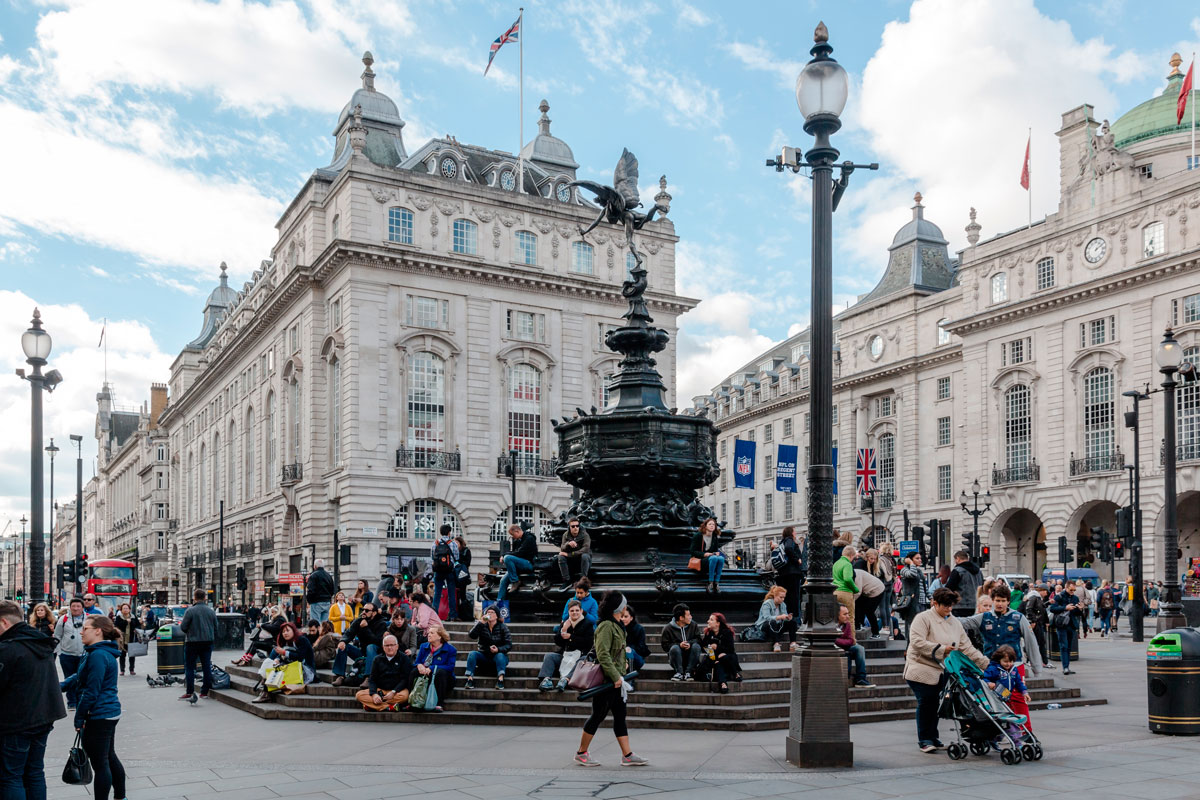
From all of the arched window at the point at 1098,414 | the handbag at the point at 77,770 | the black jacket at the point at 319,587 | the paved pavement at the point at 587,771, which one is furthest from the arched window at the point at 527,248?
the handbag at the point at 77,770

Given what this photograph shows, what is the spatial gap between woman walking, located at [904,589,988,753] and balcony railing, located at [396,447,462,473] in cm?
4220

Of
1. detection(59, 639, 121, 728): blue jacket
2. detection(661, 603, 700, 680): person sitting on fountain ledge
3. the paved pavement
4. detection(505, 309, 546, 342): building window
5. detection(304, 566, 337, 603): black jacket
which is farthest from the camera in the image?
detection(505, 309, 546, 342): building window

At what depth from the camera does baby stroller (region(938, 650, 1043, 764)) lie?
1152cm

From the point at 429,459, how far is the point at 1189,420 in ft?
116

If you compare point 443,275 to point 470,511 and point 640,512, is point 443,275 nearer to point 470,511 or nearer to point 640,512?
point 470,511

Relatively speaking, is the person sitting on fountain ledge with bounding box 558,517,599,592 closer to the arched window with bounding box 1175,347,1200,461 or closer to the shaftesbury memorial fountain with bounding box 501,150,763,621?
the shaftesbury memorial fountain with bounding box 501,150,763,621

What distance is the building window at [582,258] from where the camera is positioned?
58250 mm

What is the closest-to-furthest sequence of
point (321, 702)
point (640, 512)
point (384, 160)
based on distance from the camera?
1. point (321, 702)
2. point (640, 512)
3. point (384, 160)

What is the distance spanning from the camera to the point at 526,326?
5684cm

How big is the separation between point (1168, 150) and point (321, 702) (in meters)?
55.5

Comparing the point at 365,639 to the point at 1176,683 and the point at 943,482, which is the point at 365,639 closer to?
the point at 1176,683

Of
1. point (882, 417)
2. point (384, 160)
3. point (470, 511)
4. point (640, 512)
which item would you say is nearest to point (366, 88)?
point (384, 160)

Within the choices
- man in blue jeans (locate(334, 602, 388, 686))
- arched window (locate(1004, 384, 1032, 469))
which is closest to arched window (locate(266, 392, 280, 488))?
arched window (locate(1004, 384, 1032, 469))

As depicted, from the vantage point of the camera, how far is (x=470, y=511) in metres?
53.8
